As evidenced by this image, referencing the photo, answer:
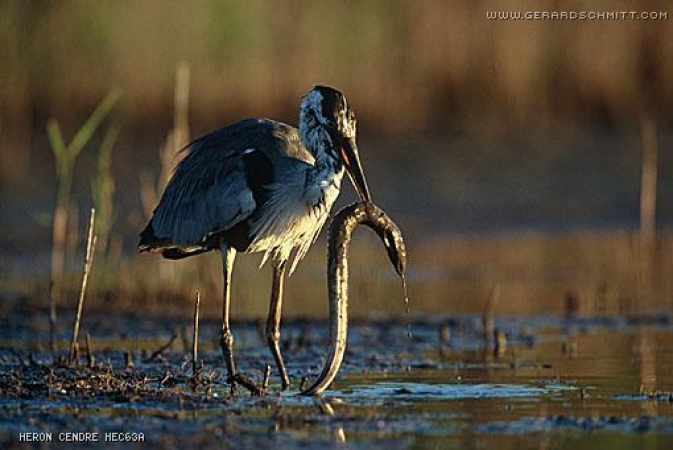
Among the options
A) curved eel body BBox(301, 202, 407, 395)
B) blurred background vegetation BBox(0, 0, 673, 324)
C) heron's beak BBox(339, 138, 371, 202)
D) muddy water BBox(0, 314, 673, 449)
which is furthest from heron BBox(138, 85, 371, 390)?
blurred background vegetation BBox(0, 0, 673, 324)

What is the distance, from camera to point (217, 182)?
855 cm

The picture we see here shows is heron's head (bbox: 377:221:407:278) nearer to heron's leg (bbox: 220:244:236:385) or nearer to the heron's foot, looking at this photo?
the heron's foot

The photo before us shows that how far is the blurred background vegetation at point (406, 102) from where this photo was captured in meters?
15.7

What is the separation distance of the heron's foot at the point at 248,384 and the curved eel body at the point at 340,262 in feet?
0.76

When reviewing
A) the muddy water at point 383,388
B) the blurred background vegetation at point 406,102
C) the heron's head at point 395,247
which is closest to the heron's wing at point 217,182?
the muddy water at point 383,388

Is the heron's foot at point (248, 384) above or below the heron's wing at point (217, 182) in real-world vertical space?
below

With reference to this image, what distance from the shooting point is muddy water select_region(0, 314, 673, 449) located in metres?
6.66

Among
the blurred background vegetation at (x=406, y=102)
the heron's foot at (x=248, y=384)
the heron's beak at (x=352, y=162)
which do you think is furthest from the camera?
the blurred background vegetation at (x=406, y=102)

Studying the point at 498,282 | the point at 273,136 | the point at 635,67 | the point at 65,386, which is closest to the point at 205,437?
the point at 65,386

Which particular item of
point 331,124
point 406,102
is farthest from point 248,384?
point 406,102

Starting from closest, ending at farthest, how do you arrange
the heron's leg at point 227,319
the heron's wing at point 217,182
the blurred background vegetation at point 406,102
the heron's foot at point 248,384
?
1. the heron's foot at point 248,384
2. the heron's leg at point 227,319
3. the heron's wing at point 217,182
4. the blurred background vegetation at point 406,102

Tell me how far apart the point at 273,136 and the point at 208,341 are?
1971mm

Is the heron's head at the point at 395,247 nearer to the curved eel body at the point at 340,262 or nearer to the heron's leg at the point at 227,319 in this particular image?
the curved eel body at the point at 340,262

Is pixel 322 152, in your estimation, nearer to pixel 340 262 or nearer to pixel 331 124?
pixel 331 124
